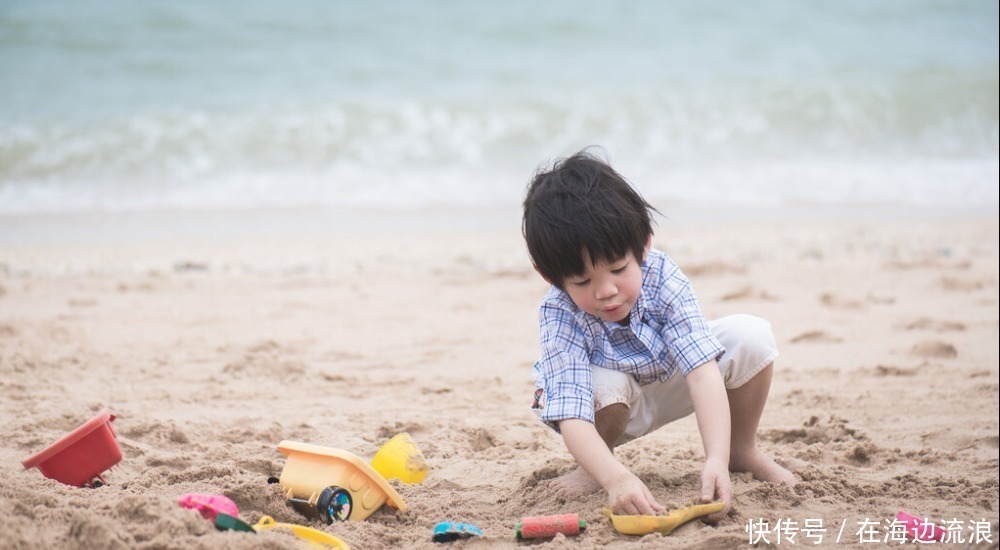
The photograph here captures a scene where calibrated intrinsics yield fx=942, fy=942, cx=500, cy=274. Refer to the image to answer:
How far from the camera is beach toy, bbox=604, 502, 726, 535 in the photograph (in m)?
1.98

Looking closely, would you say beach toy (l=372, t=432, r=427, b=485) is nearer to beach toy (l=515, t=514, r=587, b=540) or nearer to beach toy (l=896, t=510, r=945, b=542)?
Answer: beach toy (l=515, t=514, r=587, b=540)

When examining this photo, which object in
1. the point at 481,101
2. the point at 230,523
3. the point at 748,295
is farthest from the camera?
the point at 481,101

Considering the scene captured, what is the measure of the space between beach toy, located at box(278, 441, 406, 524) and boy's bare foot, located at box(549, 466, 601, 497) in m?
0.39

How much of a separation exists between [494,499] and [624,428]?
39 cm

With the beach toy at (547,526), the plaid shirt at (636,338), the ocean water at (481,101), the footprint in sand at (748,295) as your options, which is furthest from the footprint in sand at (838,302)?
the ocean water at (481,101)

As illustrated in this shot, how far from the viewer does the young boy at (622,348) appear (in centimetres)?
209

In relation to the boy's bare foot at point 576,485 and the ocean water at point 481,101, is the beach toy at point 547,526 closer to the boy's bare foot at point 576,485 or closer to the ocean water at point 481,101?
the boy's bare foot at point 576,485

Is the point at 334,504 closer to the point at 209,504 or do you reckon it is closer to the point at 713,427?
the point at 209,504

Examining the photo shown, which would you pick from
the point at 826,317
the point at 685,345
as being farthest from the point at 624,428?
the point at 826,317

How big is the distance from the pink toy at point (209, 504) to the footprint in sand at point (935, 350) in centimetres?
295

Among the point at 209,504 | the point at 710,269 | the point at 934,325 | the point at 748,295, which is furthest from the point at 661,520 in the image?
the point at 710,269

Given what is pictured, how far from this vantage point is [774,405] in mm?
3297

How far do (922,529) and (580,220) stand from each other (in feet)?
3.17

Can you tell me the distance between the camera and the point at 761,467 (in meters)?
2.36
